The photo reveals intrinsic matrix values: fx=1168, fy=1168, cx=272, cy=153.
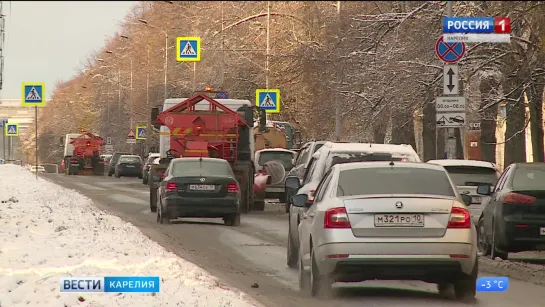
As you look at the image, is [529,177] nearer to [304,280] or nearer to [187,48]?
[304,280]

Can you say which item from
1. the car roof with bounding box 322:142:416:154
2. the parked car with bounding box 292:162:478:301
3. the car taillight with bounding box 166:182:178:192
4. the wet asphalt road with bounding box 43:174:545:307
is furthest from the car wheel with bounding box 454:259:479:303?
the car taillight with bounding box 166:182:178:192

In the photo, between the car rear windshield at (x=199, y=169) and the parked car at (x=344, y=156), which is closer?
the parked car at (x=344, y=156)

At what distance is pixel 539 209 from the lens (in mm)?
16422

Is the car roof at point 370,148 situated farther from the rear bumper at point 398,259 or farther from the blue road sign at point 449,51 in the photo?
the blue road sign at point 449,51

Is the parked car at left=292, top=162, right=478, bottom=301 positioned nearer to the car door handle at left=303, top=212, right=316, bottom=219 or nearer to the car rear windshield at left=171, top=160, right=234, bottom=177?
the car door handle at left=303, top=212, right=316, bottom=219

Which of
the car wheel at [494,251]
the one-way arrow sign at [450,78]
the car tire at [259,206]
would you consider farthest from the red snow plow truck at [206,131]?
the car wheel at [494,251]

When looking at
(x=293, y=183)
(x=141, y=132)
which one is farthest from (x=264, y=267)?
(x=141, y=132)

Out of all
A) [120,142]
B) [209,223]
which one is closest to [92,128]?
[120,142]

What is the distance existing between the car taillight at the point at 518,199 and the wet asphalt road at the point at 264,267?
1967mm

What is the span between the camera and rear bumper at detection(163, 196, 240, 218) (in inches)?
941

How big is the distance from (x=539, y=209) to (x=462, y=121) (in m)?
7.25

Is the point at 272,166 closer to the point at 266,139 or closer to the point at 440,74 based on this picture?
the point at 440,74

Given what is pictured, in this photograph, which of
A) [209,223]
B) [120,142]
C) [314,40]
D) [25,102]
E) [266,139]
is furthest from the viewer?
[120,142]

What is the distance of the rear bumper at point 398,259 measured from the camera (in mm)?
10820
